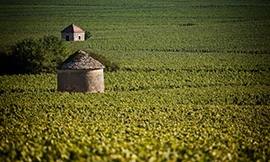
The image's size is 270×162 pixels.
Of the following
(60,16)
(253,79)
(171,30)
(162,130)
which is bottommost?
(162,130)

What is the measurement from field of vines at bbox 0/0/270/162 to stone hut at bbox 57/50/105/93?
935 millimetres

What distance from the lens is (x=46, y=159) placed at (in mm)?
6020

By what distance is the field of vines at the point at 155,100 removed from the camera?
22.9ft

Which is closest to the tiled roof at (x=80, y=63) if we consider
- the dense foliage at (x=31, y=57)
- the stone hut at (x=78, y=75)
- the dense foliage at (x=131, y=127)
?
the stone hut at (x=78, y=75)

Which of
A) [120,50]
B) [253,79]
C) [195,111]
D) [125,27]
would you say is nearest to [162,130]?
[195,111]

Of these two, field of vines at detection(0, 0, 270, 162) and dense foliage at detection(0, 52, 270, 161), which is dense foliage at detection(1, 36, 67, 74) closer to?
field of vines at detection(0, 0, 270, 162)

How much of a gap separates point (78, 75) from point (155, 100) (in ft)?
18.2

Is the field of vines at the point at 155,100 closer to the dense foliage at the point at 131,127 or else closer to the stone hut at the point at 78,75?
the dense foliage at the point at 131,127

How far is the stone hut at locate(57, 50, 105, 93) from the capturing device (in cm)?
1830

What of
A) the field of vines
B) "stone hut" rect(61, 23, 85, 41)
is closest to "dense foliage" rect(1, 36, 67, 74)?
the field of vines

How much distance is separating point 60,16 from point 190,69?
6540 centimetres

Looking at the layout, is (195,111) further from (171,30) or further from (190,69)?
(171,30)

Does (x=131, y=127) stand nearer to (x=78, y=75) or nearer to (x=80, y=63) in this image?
(x=78, y=75)

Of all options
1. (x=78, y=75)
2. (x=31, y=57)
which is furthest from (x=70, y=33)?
(x=78, y=75)
